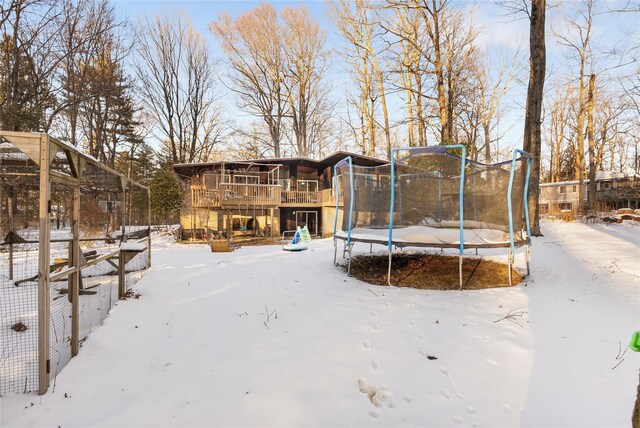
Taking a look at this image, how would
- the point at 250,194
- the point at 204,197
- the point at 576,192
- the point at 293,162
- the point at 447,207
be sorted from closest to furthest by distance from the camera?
the point at 447,207
the point at 204,197
the point at 250,194
the point at 293,162
the point at 576,192

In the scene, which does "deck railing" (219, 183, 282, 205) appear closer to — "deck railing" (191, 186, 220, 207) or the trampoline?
"deck railing" (191, 186, 220, 207)

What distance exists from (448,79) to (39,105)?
67.0ft

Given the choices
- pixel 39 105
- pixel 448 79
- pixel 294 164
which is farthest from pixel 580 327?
pixel 39 105

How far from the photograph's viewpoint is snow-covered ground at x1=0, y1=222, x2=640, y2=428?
92.4 inches

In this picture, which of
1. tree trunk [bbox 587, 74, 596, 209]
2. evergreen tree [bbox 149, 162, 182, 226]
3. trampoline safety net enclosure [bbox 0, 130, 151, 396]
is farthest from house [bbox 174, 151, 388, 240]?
tree trunk [bbox 587, 74, 596, 209]

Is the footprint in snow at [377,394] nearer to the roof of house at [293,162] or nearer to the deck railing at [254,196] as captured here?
the deck railing at [254,196]

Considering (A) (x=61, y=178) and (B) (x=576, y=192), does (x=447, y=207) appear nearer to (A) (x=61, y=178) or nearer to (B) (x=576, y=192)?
(A) (x=61, y=178)

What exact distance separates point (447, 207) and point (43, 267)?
654 centimetres

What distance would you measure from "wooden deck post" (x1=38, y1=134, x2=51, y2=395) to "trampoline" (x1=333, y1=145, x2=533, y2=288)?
489cm

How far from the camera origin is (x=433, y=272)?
652 centimetres

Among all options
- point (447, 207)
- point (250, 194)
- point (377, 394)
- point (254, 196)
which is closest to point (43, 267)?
point (377, 394)

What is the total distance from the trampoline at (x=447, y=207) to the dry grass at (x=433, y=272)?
0.42 metres

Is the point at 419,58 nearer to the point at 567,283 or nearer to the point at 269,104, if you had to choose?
the point at 567,283

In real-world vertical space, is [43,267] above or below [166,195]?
below
